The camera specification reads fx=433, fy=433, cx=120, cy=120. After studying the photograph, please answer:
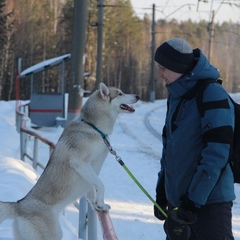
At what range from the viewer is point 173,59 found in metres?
2.71

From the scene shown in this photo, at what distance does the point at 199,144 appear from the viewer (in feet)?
8.50

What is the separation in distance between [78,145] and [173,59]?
1335mm

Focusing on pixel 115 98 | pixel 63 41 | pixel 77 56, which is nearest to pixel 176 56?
pixel 115 98

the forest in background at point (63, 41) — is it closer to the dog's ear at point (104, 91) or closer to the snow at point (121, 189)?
the snow at point (121, 189)

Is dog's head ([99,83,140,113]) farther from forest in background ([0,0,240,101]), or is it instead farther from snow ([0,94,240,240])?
forest in background ([0,0,240,101])

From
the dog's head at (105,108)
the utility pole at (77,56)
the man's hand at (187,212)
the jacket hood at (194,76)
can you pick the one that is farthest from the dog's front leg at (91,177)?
the utility pole at (77,56)

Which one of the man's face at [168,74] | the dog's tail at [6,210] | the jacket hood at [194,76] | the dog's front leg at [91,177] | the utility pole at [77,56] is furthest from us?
the utility pole at [77,56]

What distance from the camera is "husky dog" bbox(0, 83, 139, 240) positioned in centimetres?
340

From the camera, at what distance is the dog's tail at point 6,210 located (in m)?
3.30

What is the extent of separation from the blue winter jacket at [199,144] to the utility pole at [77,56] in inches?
294

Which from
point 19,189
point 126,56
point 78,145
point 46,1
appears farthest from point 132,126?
point 126,56

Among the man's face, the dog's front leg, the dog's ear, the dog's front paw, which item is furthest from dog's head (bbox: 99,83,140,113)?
the man's face

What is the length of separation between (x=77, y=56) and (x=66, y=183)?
6.84 meters

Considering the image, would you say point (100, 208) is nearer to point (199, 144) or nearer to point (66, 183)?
point (66, 183)
